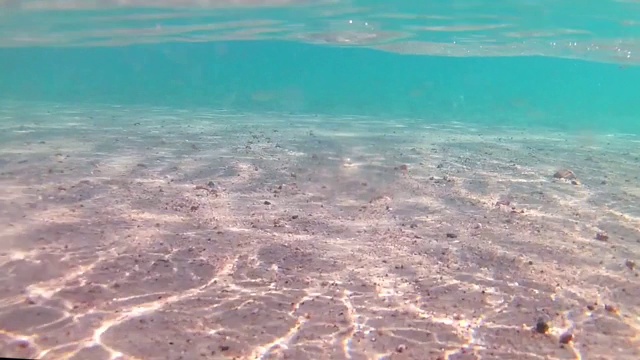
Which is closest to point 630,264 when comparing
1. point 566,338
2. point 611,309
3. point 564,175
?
point 611,309

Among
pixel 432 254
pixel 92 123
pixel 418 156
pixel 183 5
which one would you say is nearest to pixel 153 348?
pixel 432 254

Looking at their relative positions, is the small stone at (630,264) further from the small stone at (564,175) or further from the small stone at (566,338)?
the small stone at (564,175)

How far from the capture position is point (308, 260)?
6387mm

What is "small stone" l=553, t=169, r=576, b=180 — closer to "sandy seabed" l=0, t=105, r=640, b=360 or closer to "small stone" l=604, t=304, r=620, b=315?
"sandy seabed" l=0, t=105, r=640, b=360

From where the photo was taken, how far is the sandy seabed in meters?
4.52

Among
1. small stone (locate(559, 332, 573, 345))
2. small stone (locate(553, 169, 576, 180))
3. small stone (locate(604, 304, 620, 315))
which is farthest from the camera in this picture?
small stone (locate(553, 169, 576, 180))

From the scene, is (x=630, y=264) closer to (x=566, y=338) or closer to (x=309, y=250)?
Result: (x=566, y=338)

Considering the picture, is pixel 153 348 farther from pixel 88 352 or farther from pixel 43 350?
pixel 43 350

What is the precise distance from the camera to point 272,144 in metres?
15.9

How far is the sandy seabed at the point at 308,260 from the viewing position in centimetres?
452

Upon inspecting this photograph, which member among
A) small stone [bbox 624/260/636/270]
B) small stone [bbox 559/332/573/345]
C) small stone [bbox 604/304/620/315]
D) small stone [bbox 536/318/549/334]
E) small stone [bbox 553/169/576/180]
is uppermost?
small stone [bbox 536/318/549/334]

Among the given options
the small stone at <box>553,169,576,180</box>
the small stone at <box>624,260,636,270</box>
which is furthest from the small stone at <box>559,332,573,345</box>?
the small stone at <box>553,169,576,180</box>

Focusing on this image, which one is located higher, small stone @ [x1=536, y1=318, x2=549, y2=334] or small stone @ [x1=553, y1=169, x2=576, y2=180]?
small stone @ [x1=536, y1=318, x2=549, y2=334]

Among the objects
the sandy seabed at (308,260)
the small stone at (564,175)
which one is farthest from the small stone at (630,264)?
the small stone at (564,175)
